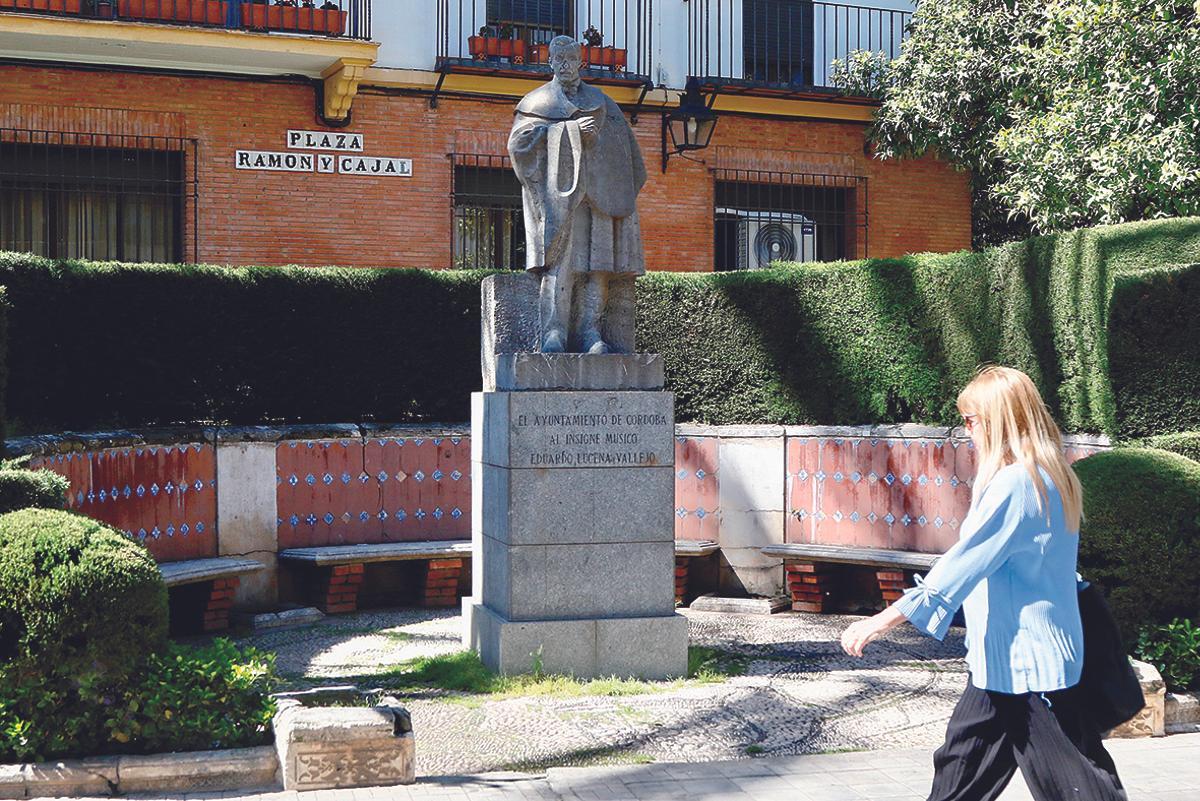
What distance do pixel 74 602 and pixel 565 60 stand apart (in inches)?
190

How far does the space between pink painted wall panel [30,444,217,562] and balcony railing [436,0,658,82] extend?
7.19m

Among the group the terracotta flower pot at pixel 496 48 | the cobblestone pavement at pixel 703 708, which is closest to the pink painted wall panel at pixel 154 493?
the cobblestone pavement at pixel 703 708

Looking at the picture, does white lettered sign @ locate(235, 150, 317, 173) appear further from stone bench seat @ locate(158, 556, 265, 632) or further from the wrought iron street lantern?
stone bench seat @ locate(158, 556, 265, 632)

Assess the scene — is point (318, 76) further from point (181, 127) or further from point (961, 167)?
point (961, 167)

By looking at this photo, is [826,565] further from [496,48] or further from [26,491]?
[496,48]

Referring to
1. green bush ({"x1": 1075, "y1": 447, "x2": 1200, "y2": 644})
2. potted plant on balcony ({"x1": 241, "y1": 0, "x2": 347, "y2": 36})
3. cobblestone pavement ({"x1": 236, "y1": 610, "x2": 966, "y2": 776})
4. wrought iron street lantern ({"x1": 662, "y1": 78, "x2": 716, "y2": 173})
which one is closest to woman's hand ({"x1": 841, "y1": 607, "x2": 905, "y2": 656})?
cobblestone pavement ({"x1": 236, "y1": 610, "x2": 966, "y2": 776})

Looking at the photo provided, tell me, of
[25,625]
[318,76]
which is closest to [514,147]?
[25,625]

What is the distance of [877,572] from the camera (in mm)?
12281

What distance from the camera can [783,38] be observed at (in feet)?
63.8

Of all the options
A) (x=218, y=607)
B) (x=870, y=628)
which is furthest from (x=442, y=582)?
(x=870, y=628)

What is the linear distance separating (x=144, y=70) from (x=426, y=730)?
11.3 meters

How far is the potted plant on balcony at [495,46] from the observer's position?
1758 cm

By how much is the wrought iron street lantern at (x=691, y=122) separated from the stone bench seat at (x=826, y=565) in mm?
5621

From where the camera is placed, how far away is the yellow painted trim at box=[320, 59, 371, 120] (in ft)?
53.9
